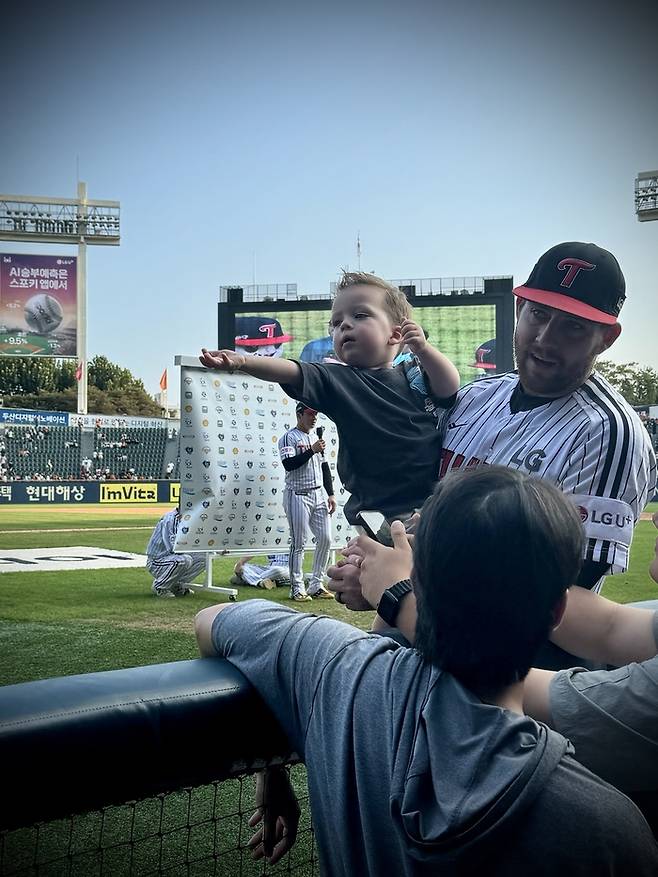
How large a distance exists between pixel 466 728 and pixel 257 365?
1.17 metres

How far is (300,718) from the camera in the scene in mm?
1214

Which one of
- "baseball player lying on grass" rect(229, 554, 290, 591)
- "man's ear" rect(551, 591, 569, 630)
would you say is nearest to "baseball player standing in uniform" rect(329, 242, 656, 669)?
"man's ear" rect(551, 591, 569, 630)

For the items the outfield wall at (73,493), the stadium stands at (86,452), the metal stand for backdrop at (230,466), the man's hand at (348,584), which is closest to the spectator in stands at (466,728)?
the man's hand at (348,584)

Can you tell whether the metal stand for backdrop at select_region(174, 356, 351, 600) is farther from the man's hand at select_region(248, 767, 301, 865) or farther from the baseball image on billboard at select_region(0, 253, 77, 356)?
the baseball image on billboard at select_region(0, 253, 77, 356)

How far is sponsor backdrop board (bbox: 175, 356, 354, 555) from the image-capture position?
6.92 m

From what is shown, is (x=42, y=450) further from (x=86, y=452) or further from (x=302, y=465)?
(x=302, y=465)

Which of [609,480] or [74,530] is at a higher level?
[609,480]

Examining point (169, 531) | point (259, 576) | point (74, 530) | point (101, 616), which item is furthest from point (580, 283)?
point (74, 530)

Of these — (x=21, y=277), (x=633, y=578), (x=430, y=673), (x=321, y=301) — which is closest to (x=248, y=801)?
(x=430, y=673)

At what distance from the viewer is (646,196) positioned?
33.5 metres

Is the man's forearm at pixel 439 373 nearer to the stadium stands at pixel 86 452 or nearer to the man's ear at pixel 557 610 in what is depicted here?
the man's ear at pixel 557 610

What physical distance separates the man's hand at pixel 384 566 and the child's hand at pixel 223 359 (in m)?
0.64

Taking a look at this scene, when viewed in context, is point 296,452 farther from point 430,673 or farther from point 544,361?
point 430,673

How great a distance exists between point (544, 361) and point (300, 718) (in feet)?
3.15
